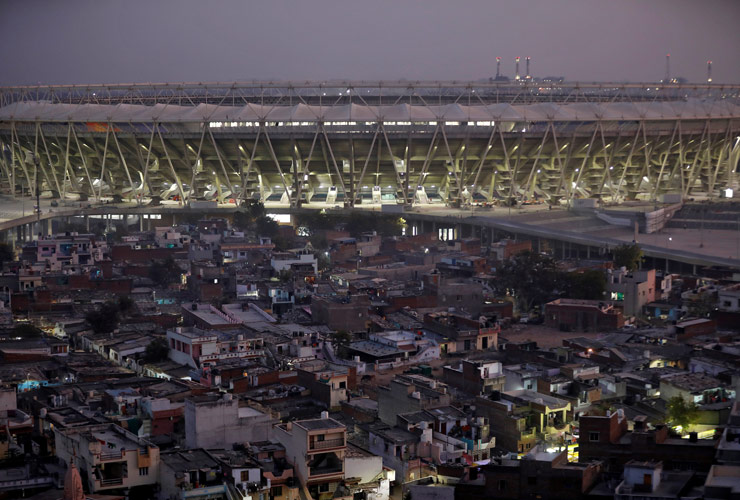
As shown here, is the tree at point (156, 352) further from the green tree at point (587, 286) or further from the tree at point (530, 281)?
the green tree at point (587, 286)

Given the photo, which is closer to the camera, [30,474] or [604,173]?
[30,474]

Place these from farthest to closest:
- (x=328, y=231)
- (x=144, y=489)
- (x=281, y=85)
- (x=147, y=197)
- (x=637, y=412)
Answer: (x=281, y=85) → (x=147, y=197) → (x=328, y=231) → (x=637, y=412) → (x=144, y=489)

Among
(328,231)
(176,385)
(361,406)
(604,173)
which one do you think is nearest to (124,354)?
(176,385)

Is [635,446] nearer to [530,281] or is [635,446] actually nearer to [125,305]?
[125,305]

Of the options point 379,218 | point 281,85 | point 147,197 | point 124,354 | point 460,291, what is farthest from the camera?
point 281,85

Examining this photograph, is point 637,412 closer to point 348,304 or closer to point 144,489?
point 144,489

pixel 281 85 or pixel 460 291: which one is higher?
pixel 281 85
